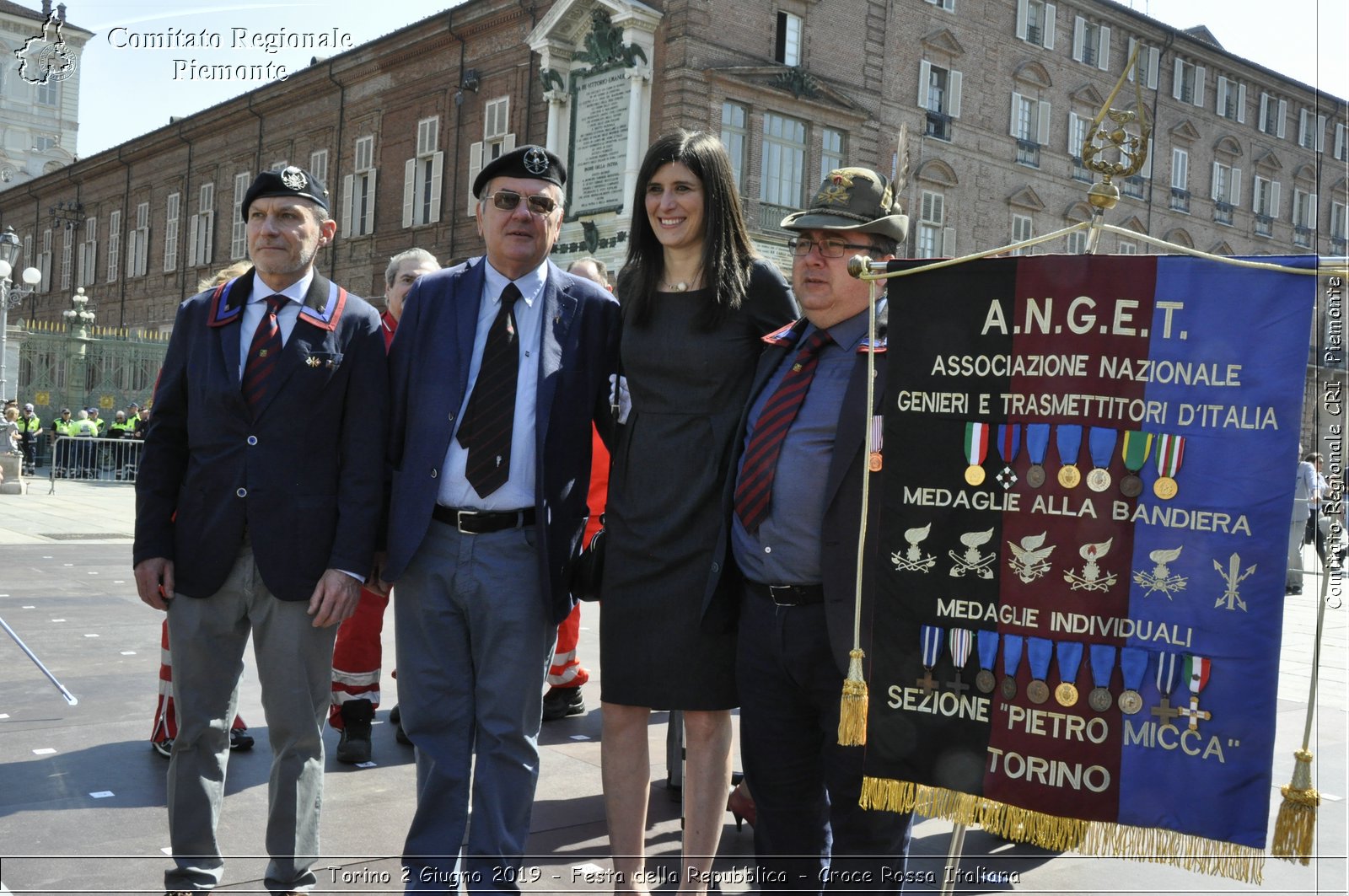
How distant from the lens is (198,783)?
134 inches

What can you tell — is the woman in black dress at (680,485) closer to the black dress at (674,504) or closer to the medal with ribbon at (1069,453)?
the black dress at (674,504)

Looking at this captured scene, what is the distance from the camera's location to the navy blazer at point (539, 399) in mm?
3443

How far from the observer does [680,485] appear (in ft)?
11.1

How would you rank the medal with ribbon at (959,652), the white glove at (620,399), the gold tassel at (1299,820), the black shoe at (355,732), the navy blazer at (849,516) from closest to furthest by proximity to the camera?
the gold tassel at (1299,820)
the medal with ribbon at (959,652)
the navy blazer at (849,516)
the white glove at (620,399)
the black shoe at (355,732)

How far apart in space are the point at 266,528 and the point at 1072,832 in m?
2.34

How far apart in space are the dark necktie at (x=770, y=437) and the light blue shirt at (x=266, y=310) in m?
1.46

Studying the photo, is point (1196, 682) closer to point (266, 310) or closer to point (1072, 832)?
point (1072, 832)

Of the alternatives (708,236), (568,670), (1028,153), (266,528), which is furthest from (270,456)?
(1028,153)

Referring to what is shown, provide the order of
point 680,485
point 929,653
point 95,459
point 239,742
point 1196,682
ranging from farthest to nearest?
point 95,459 → point 239,742 → point 680,485 → point 929,653 → point 1196,682

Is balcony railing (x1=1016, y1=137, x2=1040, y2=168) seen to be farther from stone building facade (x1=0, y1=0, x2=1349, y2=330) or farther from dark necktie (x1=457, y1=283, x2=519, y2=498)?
dark necktie (x1=457, y1=283, x2=519, y2=498)

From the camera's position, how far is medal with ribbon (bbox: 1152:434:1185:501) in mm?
2664

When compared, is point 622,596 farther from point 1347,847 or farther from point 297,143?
point 297,143

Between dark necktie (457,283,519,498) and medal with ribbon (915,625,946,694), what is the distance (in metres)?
1.30

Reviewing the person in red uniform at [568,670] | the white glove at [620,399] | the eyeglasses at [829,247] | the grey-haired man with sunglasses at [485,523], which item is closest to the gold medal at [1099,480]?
the eyeglasses at [829,247]
